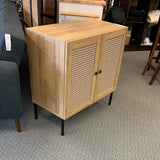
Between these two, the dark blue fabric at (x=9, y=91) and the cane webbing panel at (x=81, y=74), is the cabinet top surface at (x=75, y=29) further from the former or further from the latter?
the dark blue fabric at (x=9, y=91)

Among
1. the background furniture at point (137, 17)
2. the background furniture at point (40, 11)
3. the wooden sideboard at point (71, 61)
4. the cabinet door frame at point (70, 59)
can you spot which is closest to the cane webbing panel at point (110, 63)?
the wooden sideboard at point (71, 61)

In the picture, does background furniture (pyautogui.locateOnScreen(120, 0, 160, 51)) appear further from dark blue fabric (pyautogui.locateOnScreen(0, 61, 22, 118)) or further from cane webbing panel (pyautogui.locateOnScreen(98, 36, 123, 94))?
dark blue fabric (pyautogui.locateOnScreen(0, 61, 22, 118))

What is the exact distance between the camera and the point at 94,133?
167 cm

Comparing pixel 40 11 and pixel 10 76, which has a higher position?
pixel 40 11

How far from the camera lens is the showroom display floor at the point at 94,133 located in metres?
1.46

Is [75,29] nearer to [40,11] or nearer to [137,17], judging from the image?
[40,11]

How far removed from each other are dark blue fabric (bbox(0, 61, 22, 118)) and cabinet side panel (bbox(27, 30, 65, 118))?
0.68ft

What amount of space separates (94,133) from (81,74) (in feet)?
1.82

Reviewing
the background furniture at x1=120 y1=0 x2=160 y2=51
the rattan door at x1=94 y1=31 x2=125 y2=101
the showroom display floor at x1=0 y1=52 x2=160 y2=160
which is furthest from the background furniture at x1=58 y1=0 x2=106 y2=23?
the background furniture at x1=120 y1=0 x2=160 y2=51

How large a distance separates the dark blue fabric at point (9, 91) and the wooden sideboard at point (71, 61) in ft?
0.71

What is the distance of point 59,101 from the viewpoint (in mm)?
1479

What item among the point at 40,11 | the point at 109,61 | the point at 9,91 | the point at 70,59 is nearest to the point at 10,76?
the point at 9,91

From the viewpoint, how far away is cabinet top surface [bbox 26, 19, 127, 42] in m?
1.33

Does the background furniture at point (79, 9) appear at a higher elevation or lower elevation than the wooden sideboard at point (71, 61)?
higher
